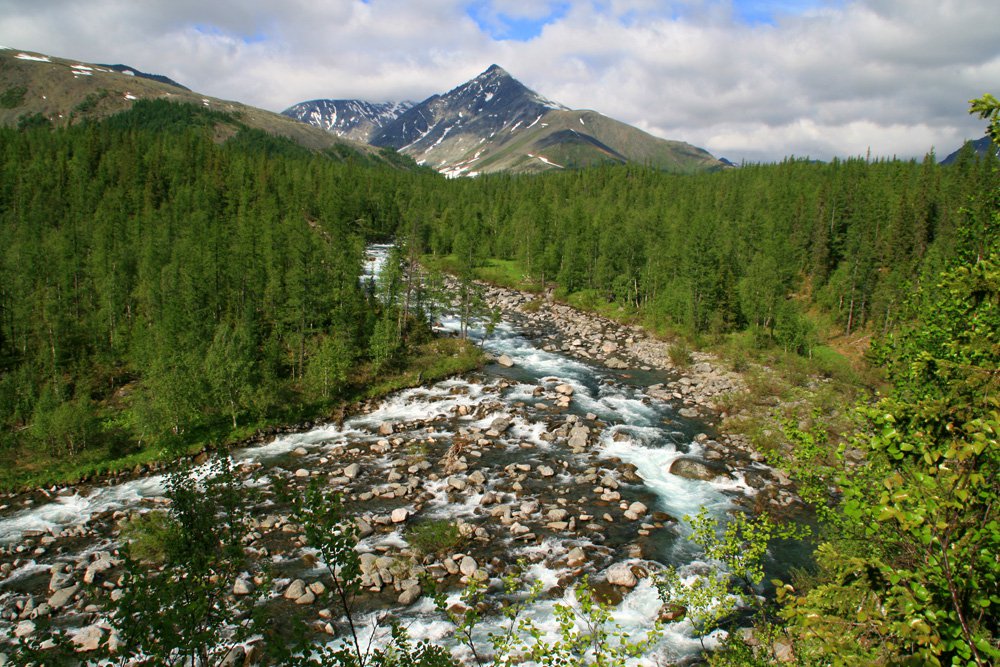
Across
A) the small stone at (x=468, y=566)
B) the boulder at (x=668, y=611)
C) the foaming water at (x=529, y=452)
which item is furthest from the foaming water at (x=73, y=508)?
the boulder at (x=668, y=611)

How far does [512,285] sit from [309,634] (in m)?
78.9

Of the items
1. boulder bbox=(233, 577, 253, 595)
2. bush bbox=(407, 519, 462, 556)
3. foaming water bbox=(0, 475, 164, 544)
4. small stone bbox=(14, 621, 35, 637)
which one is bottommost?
foaming water bbox=(0, 475, 164, 544)

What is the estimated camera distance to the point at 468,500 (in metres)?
26.6

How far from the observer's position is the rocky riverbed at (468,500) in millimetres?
19359

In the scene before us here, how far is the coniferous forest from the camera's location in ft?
16.5

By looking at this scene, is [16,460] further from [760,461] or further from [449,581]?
[760,461]

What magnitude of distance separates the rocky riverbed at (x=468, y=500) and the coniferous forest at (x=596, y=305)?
17.8 feet

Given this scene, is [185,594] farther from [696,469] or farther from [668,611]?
[696,469]

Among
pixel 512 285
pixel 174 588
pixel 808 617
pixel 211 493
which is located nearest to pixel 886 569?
pixel 808 617

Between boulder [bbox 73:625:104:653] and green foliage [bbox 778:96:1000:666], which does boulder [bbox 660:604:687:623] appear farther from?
boulder [bbox 73:625:104:653]

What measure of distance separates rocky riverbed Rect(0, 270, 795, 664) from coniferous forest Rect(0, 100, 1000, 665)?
17.8 feet

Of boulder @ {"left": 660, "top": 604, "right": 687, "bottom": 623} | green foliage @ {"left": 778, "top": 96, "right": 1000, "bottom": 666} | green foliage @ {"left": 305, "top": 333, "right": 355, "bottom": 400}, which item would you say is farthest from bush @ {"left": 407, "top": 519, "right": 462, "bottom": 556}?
green foliage @ {"left": 305, "top": 333, "right": 355, "bottom": 400}

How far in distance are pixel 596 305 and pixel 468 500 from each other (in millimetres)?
55067

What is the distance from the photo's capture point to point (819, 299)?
230 ft
